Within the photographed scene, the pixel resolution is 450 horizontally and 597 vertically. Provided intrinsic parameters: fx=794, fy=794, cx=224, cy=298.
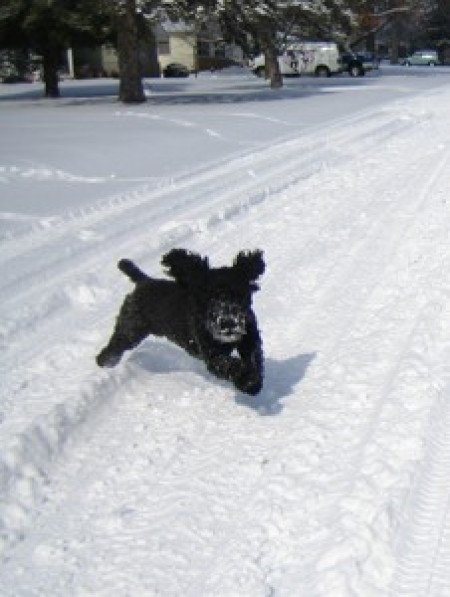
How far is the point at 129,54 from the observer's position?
26.4 m

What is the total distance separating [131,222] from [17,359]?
4158 millimetres

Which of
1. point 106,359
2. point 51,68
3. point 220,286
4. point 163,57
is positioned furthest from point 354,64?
point 220,286

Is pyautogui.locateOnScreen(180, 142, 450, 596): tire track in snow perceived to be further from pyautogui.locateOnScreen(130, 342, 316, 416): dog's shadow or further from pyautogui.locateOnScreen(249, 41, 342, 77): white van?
pyautogui.locateOnScreen(249, 41, 342, 77): white van

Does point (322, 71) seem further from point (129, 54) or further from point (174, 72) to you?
point (129, 54)

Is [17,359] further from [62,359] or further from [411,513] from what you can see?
[411,513]

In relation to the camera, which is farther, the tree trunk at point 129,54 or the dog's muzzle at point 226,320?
the tree trunk at point 129,54

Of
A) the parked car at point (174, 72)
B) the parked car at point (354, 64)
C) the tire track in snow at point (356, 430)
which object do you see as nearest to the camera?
the tire track in snow at point (356, 430)

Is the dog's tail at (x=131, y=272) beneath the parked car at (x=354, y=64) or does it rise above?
above

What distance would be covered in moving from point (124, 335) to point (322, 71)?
49.6m

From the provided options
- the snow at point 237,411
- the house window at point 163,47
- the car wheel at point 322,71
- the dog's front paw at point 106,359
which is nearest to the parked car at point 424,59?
the house window at point 163,47

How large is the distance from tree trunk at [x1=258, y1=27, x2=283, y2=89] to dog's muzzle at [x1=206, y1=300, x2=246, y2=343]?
26840 millimetres

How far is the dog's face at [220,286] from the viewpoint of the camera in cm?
432

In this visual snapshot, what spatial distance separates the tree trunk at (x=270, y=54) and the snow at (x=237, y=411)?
67.3ft

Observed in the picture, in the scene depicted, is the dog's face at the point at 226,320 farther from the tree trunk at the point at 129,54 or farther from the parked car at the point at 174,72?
the parked car at the point at 174,72
